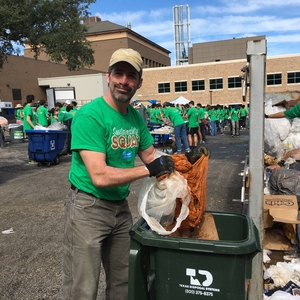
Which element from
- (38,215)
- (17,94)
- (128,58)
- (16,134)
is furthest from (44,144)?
(17,94)

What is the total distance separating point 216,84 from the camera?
1784 inches

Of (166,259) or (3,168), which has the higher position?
(166,259)

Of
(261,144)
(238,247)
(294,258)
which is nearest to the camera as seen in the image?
(238,247)

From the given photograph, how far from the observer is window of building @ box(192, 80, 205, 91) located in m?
45.9

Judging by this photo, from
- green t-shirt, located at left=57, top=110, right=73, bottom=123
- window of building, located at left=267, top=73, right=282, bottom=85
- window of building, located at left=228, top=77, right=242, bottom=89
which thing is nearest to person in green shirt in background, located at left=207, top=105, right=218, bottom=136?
green t-shirt, located at left=57, top=110, right=73, bottom=123

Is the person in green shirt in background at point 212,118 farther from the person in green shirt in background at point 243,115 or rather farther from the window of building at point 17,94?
the window of building at point 17,94

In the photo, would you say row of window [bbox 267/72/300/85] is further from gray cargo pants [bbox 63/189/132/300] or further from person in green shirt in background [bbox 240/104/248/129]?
gray cargo pants [bbox 63/189/132/300]

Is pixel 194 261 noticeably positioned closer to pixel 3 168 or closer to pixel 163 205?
pixel 163 205

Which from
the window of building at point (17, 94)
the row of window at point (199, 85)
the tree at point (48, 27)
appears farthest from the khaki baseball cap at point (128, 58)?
the row of window at point (199, 85)

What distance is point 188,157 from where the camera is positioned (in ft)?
6.88

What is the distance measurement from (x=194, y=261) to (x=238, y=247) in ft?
0.82

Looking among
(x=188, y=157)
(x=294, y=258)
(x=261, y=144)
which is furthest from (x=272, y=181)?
(x=188, y=157)

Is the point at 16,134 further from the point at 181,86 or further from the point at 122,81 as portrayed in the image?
the point at 181,86

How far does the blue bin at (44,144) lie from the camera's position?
877cm
